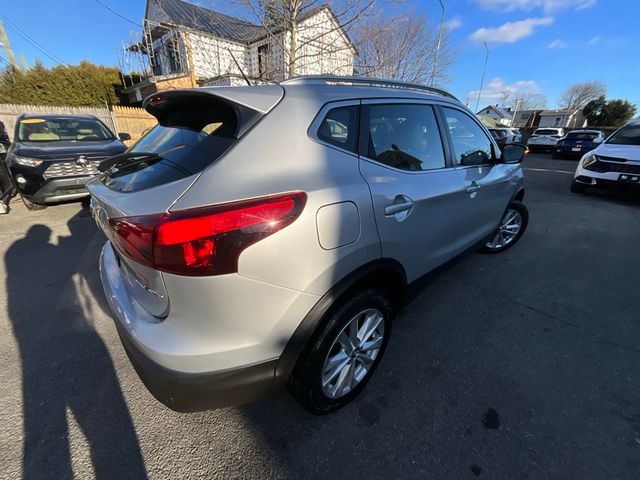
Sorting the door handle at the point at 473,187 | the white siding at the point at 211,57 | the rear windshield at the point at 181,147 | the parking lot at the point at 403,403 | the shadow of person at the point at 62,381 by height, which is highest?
the white siding at the point at 211,57

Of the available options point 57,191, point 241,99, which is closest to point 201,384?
point 241,99

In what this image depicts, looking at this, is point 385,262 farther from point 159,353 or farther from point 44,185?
point 44,185

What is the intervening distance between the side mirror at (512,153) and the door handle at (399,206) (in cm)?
189

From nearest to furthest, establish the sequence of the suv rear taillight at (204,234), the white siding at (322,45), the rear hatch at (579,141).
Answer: the suv rear taillight at (204,234) → the white siding at (322,45) → the rear hatch at (579,141)

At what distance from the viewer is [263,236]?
1.18 m

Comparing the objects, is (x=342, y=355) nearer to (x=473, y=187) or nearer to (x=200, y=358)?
(x=200, y=358)

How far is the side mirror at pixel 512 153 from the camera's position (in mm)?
3064

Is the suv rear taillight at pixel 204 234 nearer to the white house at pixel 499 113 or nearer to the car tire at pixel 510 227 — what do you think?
the car tire at pixel 510 227

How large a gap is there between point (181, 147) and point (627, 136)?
31.4 ft

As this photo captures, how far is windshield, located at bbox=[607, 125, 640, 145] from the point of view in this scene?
260 inches

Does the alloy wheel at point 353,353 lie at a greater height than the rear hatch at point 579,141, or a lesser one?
lesser

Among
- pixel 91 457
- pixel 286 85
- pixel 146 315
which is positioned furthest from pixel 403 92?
pixel 91 457

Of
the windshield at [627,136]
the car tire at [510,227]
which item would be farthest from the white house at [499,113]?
the car tire at [510,227]

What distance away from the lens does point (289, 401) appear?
191cm
